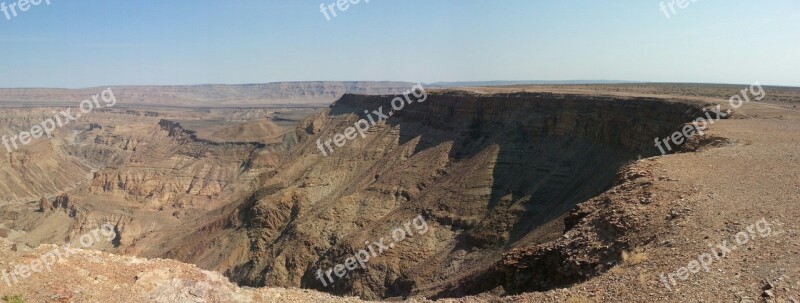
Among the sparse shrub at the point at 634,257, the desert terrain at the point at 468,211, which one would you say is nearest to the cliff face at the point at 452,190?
the desert terrain at the point at 468,211

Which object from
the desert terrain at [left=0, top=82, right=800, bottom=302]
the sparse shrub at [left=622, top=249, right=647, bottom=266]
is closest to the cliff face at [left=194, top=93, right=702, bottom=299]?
the desert terrain at [left=0, top=82, right=800, bottom=302]

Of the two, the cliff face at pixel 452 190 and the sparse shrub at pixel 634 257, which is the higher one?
the sparse shrub at pixel 634 257

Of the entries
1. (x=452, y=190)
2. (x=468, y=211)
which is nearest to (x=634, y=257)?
(x=468, y=211)

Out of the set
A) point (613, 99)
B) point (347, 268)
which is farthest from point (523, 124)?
point (347, 268)

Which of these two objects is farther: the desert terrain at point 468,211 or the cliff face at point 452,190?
the cliff face at point 452,190

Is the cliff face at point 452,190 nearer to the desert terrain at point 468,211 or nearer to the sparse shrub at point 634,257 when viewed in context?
the desert terrain at point 468,211

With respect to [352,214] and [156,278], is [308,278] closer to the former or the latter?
[352,214]

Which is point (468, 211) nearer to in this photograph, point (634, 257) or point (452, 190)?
point (452, 190)

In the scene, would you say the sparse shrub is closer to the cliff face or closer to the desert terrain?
the desert terrain
